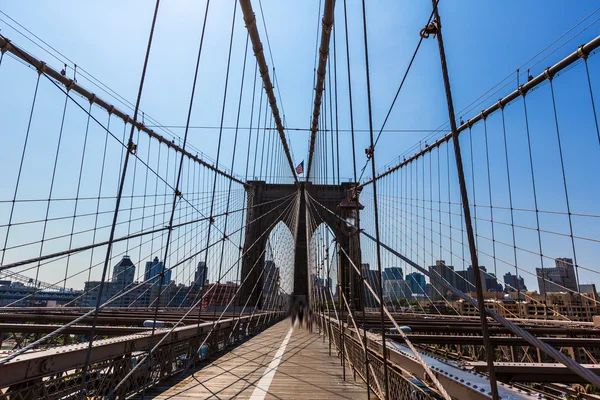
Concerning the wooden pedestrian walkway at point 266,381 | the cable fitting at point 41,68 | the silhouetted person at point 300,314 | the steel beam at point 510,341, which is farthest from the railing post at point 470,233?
the silhouetted person at point 300,314

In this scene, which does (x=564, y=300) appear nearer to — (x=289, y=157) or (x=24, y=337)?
(x=289, y=157)

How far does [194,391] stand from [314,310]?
10.3m

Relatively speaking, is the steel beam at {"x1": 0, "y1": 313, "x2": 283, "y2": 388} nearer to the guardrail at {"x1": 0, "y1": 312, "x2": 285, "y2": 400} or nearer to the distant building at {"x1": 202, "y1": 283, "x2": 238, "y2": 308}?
the guardrail at {"x1": 0, "y1": 312, "x2": 285, "y2": 400}

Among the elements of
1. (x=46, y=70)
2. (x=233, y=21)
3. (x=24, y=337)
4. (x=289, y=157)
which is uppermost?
(x=289, y=157)

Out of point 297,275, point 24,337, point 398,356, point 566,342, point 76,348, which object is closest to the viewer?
point 76,348

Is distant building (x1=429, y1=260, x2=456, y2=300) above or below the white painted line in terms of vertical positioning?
above

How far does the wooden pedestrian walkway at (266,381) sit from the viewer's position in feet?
9.23

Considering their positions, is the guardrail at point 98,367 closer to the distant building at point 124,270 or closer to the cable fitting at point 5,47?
the distant building at point 124,270

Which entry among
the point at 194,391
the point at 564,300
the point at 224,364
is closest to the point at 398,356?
the point at 194,391

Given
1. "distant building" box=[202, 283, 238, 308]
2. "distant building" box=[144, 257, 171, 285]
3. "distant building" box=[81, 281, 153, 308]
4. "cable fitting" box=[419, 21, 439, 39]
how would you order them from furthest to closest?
"distant building" box=[202, 283, 238, 308] → "distant building" box=[81, 281, 153, 308] → "distant building" box=[144, 257, 171, 285] → "cable fitting" box=[419, 21, 439, 39]

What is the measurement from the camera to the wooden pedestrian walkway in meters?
2.81

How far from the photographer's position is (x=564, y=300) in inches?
471

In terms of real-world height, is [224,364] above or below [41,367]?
below

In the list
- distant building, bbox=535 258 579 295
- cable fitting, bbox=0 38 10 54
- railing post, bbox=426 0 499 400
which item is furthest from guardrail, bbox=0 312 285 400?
distant building, bbox=535 258 579 295
